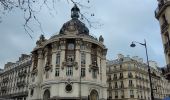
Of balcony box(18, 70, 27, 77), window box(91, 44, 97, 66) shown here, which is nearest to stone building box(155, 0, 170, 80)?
window box(91, 44, 97, 66)

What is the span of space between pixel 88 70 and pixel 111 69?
25597mm

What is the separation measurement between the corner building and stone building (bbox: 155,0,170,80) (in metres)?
19.7

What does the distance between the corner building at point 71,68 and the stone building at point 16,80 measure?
13.7m

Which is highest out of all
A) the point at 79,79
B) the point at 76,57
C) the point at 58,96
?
the point at 76,57

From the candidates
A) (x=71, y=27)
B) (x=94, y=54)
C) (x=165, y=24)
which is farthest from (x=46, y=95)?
(x=165, y=24)

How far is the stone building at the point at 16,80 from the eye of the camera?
67.0 m

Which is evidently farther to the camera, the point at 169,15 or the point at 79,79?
the point at 79,79

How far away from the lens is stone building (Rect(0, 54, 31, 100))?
6700 centimetres

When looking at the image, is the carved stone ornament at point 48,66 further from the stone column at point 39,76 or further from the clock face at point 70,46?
the clock face at point 70,46

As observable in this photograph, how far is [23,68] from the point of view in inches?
2842

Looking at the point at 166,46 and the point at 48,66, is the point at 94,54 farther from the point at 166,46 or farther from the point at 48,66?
the point at 166,46

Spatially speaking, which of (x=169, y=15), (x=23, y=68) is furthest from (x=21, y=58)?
(x=169, y=15)

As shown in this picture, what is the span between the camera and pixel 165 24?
29766 mm

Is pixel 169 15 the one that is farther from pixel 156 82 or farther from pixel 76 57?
pixel 156 82
